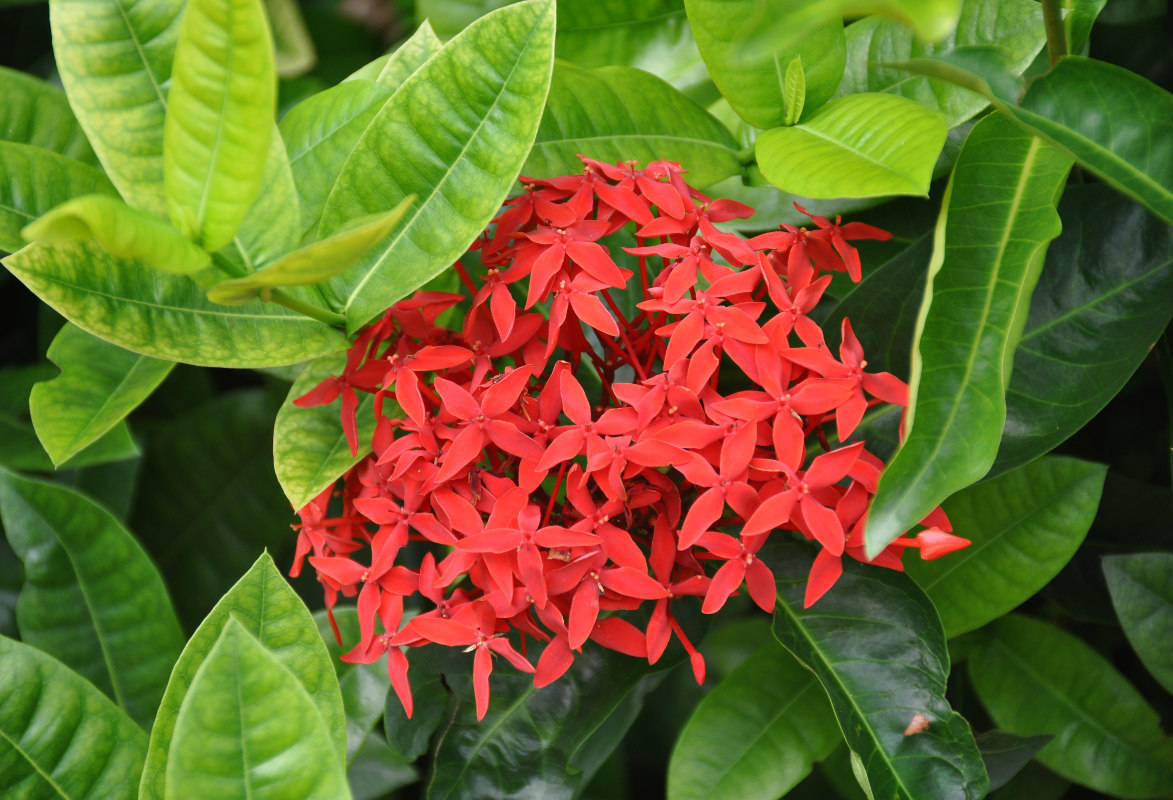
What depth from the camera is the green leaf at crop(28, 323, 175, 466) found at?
674mm

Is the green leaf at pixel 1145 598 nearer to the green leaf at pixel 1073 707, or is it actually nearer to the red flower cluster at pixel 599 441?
the green leaf at pixel 1073 707

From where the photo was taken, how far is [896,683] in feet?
1.94

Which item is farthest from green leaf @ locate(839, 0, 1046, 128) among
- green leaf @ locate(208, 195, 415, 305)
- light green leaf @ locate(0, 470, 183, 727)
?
light green leaf @ locate(0, 470, 183, 727)

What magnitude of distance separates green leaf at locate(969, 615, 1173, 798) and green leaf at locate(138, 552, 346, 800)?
21.4 inches

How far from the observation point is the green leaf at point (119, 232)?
0.40 m

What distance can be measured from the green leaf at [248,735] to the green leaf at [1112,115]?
51 centimetres

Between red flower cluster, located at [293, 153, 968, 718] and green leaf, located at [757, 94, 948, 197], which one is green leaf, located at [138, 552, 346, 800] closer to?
red flower cluster, located at [293, 153, 968, 718]

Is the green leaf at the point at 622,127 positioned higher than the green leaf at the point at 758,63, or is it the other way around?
the green leaf at the point at 758,63

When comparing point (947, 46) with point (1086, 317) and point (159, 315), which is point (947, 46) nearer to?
point (1086, 317)

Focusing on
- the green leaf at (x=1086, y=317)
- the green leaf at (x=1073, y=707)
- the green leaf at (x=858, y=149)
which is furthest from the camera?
the green leaf at (x=1073, y=707)

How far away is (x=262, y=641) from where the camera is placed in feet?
2.07

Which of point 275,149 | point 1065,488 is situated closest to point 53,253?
point 275,149

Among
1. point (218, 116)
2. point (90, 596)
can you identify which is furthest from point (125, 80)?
point (90, 596)

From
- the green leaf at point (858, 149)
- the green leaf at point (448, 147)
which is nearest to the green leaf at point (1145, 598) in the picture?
the green leaf at point (858, 149)
